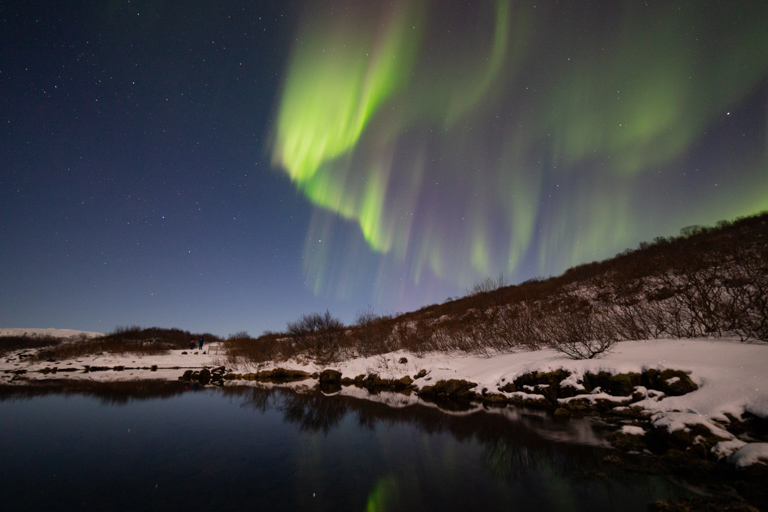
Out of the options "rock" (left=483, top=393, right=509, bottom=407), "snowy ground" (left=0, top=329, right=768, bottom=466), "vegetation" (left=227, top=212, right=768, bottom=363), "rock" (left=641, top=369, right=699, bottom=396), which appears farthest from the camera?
"rock" (left=483, top=393, right=509, bottom=407)

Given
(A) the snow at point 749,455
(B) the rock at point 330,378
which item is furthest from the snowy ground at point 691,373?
(B) the rock at point 330,378

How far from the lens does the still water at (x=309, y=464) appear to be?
5750 millimetres

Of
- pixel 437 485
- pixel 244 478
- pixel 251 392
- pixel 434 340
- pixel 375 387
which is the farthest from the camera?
pixel 434 340

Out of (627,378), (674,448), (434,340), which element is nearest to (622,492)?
(674,448)

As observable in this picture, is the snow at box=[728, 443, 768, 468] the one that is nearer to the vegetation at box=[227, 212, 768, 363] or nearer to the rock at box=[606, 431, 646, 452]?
the rock at box=[606, 431, 646, 452]

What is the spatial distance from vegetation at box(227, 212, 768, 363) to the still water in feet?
28.4

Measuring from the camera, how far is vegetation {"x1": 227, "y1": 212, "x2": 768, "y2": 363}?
13609mm

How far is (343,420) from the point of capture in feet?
41.1

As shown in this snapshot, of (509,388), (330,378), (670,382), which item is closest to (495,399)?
(509,388)

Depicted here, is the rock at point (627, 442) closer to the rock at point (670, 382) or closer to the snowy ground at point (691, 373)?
the snowy ground at point (691, 373)

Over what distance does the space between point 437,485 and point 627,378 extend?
9.38 meters

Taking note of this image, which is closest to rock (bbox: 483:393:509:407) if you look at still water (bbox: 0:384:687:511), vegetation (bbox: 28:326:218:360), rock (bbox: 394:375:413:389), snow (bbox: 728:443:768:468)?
still water (bbox: 0:384:687:511)

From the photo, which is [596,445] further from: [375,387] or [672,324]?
[375,387]

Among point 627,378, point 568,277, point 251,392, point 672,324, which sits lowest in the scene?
point 251,392
